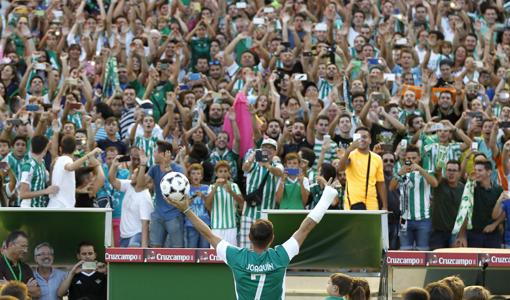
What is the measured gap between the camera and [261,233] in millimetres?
11406

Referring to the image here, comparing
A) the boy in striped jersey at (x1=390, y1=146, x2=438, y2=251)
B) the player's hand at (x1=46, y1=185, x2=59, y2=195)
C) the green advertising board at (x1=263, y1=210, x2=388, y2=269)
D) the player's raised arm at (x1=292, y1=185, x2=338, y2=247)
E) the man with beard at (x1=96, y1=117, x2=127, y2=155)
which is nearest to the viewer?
the player's raised arm at (x1=292, y1=185, x2=338, y2=247)

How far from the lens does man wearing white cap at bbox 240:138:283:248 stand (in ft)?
57.4

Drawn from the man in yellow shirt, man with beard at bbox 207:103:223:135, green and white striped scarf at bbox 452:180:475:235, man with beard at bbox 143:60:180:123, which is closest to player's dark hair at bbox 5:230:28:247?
the man in yellow shirt

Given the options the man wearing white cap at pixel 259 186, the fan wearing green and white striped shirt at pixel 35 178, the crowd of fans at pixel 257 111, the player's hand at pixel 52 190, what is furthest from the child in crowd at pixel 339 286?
the fan wearing green and white striped shirt at pixel 35 178

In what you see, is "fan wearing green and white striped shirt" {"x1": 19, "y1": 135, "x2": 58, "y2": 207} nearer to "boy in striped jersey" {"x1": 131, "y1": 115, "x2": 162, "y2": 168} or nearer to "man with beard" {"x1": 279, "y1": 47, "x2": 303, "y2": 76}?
"boy in striped jersey" {"x1": 131, "y1": 115, "x2": 162, "y2": 168}

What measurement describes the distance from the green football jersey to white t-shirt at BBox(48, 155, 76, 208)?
5.80m

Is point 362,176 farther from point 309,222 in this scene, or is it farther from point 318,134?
point 309,222

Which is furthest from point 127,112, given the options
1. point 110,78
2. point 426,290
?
point 426,290

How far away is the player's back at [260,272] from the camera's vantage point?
11.5 m

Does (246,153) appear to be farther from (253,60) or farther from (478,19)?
(478,19)

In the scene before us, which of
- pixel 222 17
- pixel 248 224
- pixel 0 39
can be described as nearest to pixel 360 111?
pixel 248 224

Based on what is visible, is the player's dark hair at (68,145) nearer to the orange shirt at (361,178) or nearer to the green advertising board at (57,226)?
the green advertising board at (57,226)

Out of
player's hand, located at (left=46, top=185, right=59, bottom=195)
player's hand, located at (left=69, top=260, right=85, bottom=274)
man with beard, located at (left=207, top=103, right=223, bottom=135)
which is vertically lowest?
player's hand, located at (left=69, top=260, right=85, bottom=274)

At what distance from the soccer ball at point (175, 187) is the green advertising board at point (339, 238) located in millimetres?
3903
